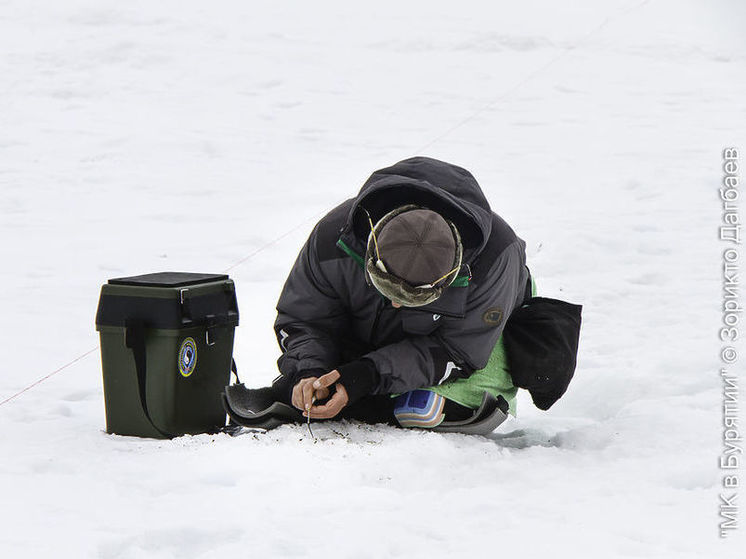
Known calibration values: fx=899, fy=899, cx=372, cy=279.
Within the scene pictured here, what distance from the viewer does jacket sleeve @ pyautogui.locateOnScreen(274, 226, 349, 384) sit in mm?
2982

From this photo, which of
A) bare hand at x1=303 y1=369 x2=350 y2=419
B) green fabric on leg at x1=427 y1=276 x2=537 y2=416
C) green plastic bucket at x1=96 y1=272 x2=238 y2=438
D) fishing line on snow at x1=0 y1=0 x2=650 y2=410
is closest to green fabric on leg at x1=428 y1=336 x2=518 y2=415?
green fabric on leg at x1=427 y1=276 x2=537 y2=416

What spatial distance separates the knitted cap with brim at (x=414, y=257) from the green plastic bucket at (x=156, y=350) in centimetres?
72

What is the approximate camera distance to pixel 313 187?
7.08m

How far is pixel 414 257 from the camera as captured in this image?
2.51 m

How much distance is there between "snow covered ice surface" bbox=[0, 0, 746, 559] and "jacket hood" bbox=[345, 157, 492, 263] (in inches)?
26.5

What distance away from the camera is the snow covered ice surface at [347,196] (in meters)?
2.31

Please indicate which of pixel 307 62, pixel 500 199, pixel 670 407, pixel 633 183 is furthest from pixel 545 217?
pixel 307 62

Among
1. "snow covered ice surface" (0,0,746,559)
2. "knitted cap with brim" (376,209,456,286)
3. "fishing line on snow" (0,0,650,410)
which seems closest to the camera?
"snow covered ice surface" (0,0,746,559)

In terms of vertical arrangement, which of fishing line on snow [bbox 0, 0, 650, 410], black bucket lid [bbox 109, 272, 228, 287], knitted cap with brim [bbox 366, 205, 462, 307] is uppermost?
knitted cap with brim [bbox 366, 205, 462, 307]

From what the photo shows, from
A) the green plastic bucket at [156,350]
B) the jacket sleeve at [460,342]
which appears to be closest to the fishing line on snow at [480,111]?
the green plastic bucket at [156,350]

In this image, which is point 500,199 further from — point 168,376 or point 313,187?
point 168,376

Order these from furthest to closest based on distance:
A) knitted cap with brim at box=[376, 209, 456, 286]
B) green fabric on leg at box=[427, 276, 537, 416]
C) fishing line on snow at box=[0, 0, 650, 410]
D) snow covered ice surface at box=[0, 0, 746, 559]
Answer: fishing line on snow at box=[0, 0, 650, 410] < green fabric on leg at box=[427, 276, 537, 416] < knitted cap with brim at box=[376, 209, 456, 286] < snow covered ice surface at box=[0, 0, 746, 559]

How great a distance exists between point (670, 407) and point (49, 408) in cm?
228

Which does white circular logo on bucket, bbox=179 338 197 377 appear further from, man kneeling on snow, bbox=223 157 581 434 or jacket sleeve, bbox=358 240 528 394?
jacket sleeve, bbox=358 240 528 394
